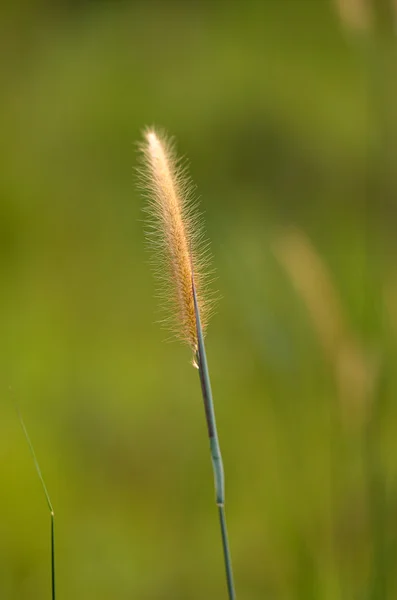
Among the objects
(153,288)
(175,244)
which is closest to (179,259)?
(175,244)

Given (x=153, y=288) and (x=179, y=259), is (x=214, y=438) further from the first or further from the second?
A: (x=153, y=288)

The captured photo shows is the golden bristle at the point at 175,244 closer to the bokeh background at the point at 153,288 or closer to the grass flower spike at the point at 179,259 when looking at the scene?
the grass flower spike at the point at 179,259

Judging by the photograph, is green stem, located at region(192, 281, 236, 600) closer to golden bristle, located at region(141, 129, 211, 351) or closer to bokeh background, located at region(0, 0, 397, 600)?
golden bristle, located at region(141, 129, 211, 351)

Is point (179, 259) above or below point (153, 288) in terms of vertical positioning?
below

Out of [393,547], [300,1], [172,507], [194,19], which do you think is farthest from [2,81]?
[393,547]

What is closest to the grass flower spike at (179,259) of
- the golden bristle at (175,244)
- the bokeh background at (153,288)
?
the golden bristle at (175,244)

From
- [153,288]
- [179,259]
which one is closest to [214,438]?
[179,259]

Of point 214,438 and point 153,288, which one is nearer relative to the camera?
point 214,438

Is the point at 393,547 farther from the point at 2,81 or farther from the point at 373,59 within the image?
the point at 2,81
